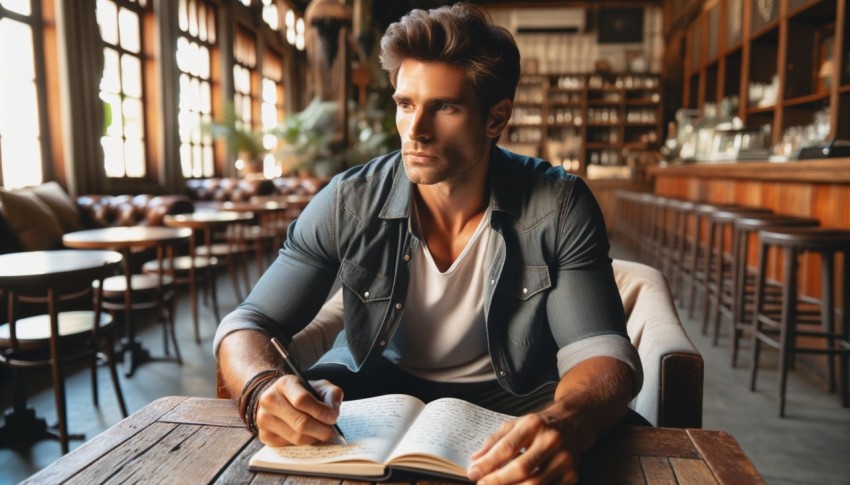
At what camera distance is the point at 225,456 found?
0.82 m

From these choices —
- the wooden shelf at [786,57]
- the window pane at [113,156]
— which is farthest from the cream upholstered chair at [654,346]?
the window pane at [113,156]

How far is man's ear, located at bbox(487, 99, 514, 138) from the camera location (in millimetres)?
1364

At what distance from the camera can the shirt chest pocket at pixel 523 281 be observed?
1271mm

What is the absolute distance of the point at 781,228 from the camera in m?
2.95

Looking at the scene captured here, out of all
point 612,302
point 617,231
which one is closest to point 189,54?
point 617,231

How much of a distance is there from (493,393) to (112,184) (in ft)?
18.3

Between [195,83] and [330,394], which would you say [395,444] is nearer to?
[330,394]

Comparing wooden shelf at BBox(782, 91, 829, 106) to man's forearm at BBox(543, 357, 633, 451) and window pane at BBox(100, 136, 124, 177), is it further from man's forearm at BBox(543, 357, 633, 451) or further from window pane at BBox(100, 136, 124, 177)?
window pane at BBox(100, 136, 124, 177)

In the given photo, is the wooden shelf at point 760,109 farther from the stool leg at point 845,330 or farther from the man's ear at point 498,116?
the man's ear at point 498,116

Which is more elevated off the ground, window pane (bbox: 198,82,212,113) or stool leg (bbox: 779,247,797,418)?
window pane (bbox: 198,82,212,113)

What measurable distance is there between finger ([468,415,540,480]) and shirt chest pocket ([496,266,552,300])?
0.49m

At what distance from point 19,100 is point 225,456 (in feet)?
16.5

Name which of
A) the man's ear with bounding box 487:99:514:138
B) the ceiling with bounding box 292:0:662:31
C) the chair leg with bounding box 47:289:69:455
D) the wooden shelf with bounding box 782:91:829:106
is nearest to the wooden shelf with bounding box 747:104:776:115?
the wooden shelf with bounding box 782:91:829:106

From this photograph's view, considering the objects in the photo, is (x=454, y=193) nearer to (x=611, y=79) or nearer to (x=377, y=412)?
(x=377, y=412)
